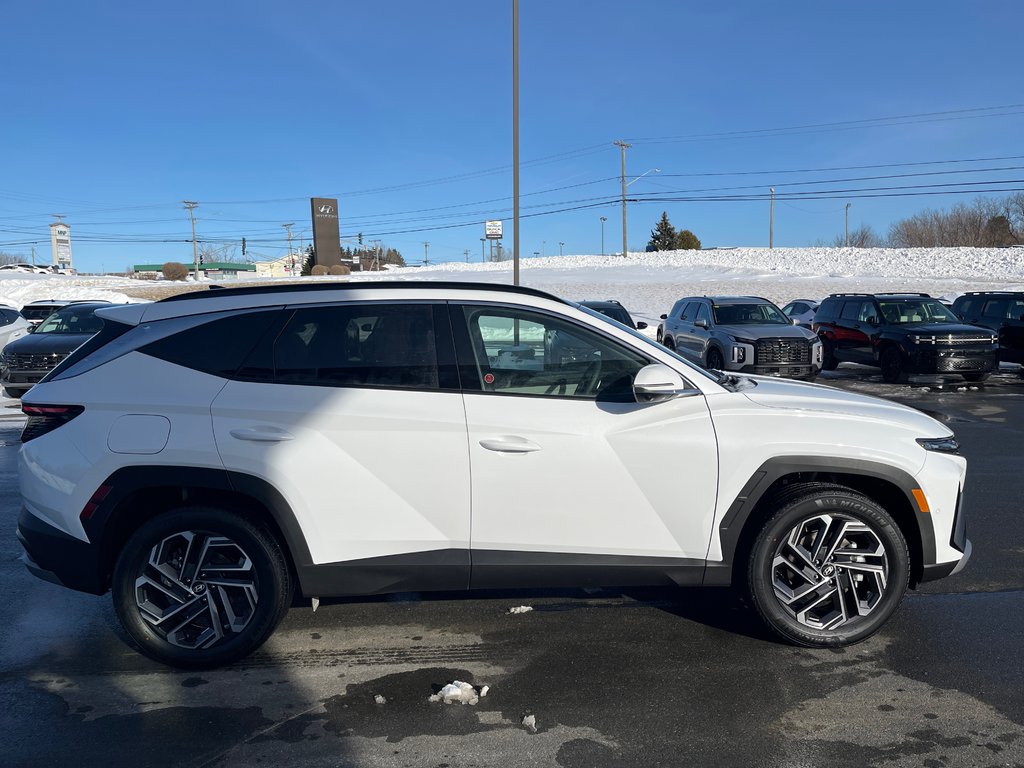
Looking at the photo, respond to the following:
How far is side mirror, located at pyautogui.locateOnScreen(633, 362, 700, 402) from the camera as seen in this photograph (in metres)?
3.46

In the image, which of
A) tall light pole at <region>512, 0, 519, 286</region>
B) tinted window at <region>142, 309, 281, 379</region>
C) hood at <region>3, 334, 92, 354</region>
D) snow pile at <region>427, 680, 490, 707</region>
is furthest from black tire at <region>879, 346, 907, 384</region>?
hood at <region>3, 334, 92, 354</region>

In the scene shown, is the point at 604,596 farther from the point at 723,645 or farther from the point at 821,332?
the point at 821,332

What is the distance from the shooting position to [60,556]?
357 cm

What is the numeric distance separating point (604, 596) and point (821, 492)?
1479mm

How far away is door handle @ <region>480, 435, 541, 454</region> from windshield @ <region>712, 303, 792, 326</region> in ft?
39.9

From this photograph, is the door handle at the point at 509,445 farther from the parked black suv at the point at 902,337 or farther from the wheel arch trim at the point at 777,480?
the parked black suv at the point at 902,337

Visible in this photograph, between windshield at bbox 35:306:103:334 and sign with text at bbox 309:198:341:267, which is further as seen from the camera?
sign with text at bbox 309:198:341:267

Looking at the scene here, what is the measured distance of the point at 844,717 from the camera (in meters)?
3.15

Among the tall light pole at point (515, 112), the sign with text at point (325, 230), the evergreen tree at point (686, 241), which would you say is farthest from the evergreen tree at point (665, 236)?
the tall light pole at point (515, 112)

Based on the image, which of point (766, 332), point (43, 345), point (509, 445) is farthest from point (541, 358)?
point (43, 345)

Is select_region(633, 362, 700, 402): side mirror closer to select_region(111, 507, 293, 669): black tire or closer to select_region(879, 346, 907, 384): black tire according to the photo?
select_region(111, 507, 293, 669): black tire

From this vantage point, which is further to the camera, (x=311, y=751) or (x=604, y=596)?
(x=604, y=596)

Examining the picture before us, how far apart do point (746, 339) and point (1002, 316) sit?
672 centimetres

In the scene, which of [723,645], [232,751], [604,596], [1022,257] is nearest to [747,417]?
[723,645]
